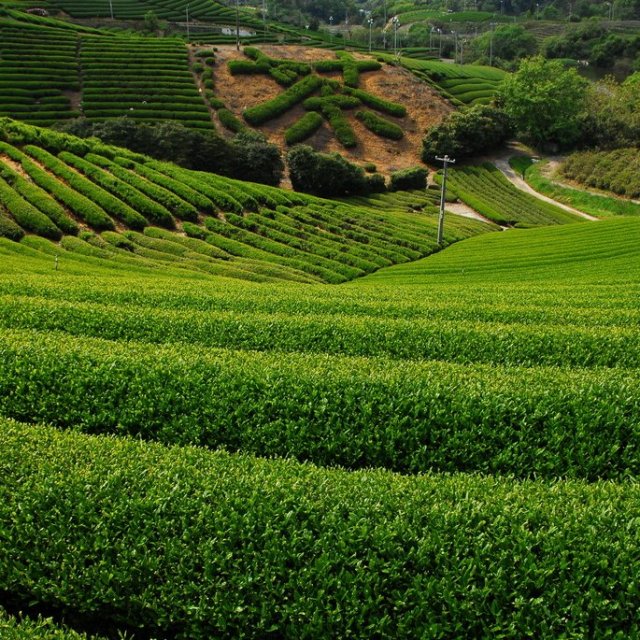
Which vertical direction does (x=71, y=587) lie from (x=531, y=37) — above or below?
below

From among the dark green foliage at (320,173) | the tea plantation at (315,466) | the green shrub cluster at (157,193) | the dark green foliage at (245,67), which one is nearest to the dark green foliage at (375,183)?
the dark green foliage at (320,173)

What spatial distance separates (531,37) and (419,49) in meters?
32.6

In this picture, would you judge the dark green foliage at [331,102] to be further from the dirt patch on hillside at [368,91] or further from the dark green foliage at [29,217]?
the dark green foliage at [29,217]

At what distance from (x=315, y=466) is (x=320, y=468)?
5.5 inches

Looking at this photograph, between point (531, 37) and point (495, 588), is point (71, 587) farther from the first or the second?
point (531, 37)

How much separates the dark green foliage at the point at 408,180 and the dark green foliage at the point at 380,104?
23387mm

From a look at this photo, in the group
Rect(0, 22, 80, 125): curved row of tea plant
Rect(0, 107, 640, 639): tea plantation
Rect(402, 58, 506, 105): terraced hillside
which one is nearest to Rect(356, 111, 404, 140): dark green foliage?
Rect(402, 58, 506, 105): terraced hillside

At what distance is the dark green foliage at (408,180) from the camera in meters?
81.1

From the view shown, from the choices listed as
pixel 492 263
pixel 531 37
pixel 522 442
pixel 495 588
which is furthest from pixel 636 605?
pixel 531 37

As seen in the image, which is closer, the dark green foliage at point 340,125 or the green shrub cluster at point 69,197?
the green shrub cluster at point 69,197

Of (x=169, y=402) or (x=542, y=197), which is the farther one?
(x=542, y=197)

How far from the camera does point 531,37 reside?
584 ft

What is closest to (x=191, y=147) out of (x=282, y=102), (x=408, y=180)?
(x=408, y=180)

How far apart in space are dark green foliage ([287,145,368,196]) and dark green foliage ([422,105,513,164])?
22.9 m
